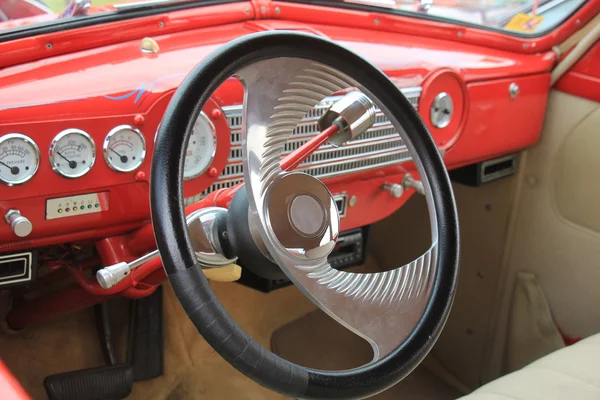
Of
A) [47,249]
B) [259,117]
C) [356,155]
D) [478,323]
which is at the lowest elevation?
[478,323]

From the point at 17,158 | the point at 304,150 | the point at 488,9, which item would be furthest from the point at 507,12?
the point at 17,158

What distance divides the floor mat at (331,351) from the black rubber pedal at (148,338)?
428 mm

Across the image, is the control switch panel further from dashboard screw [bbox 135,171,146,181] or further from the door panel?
the door panel

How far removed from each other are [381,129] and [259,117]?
71 cm

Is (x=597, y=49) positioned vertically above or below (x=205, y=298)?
above

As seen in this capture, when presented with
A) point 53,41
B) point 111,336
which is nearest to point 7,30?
point 53,41

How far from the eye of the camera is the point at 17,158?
107cm

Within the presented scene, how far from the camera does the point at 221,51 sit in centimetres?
82

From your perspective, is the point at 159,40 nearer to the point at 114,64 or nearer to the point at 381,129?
the point at 114,64

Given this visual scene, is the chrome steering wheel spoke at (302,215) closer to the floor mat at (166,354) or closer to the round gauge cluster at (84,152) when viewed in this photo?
the round gauge cluster at (84,152)

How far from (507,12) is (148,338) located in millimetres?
1561

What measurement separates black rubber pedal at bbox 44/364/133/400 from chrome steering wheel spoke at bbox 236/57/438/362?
3.31 ft

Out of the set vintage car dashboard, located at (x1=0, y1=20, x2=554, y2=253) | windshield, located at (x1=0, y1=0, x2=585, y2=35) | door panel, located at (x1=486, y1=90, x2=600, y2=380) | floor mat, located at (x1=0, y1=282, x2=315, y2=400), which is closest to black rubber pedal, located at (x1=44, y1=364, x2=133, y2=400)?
floor mat, located at (x1=0, y1=282, x2=315, y2=400)

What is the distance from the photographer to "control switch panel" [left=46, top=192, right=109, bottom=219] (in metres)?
1.14
